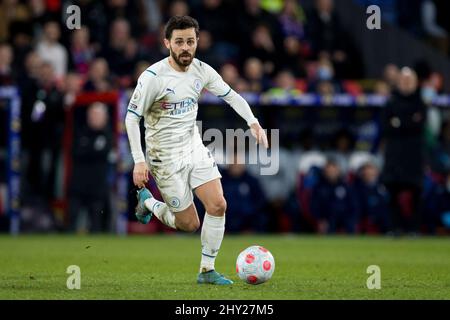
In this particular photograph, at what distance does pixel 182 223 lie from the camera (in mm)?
9789

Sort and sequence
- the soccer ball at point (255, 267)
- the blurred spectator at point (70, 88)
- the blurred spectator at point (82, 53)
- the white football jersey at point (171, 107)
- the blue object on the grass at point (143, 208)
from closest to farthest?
the soccer ball at point (255, 267), the white football jersey at point (171, 107), the blue object on the grass at point (143, 208), the blurred spectator at point (70, 88), the blurred spectator at point (82, 53)

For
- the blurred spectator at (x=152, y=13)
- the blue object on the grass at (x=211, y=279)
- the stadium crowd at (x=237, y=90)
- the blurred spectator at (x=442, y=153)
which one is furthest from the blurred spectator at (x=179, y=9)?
the blue object on the grass at (x=211, y=279)

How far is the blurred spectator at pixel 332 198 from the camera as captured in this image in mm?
17906

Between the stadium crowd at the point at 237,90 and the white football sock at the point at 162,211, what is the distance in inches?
289

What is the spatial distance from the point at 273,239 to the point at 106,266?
18.4 ft

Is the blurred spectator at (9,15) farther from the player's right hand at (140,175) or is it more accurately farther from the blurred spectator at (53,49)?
the player's right hand at (140,175)

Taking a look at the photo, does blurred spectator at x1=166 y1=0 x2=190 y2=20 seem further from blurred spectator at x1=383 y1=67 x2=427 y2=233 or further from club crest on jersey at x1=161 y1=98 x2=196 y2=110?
club crest on jersey at x1=161 y1=98 x2=196 y2=110

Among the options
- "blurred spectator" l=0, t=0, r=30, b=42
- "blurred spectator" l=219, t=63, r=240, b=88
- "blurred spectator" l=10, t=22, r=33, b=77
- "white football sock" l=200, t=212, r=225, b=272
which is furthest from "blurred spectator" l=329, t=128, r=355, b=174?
"white football sock" l=200, t=212, r=225, b=272

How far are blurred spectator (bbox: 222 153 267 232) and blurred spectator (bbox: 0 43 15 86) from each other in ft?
12.6

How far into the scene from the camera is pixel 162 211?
9.98m

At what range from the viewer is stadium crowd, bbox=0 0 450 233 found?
17.5 metres

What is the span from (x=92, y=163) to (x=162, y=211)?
764cm
